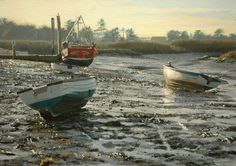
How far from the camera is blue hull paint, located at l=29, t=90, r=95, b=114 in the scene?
16156 millimetres

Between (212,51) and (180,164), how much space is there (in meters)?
117

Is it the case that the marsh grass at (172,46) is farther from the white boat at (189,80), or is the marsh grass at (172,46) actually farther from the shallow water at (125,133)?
the shallow water at (125,133)

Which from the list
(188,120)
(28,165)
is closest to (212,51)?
(188,120)

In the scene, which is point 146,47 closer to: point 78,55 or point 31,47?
point 31,47

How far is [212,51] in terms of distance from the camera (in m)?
124

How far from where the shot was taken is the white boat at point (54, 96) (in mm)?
16000

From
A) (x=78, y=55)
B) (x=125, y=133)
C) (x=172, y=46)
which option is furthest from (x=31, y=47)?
(x=125, y=133)

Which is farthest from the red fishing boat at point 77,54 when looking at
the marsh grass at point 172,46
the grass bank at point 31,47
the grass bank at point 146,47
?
the grass bank at point 146,47

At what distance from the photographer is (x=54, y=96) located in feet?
52.7

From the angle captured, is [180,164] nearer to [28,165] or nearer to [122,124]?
[28,165]

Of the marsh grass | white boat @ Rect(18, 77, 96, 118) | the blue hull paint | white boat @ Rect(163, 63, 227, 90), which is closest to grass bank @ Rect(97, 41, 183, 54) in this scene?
the marsh grass

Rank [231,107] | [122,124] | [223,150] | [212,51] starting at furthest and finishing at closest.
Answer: [212,51]
[231,107]
[122,124]
[223,150]

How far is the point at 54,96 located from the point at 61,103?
570mm

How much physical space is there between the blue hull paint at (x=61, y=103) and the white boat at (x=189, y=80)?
1192 centimetres
